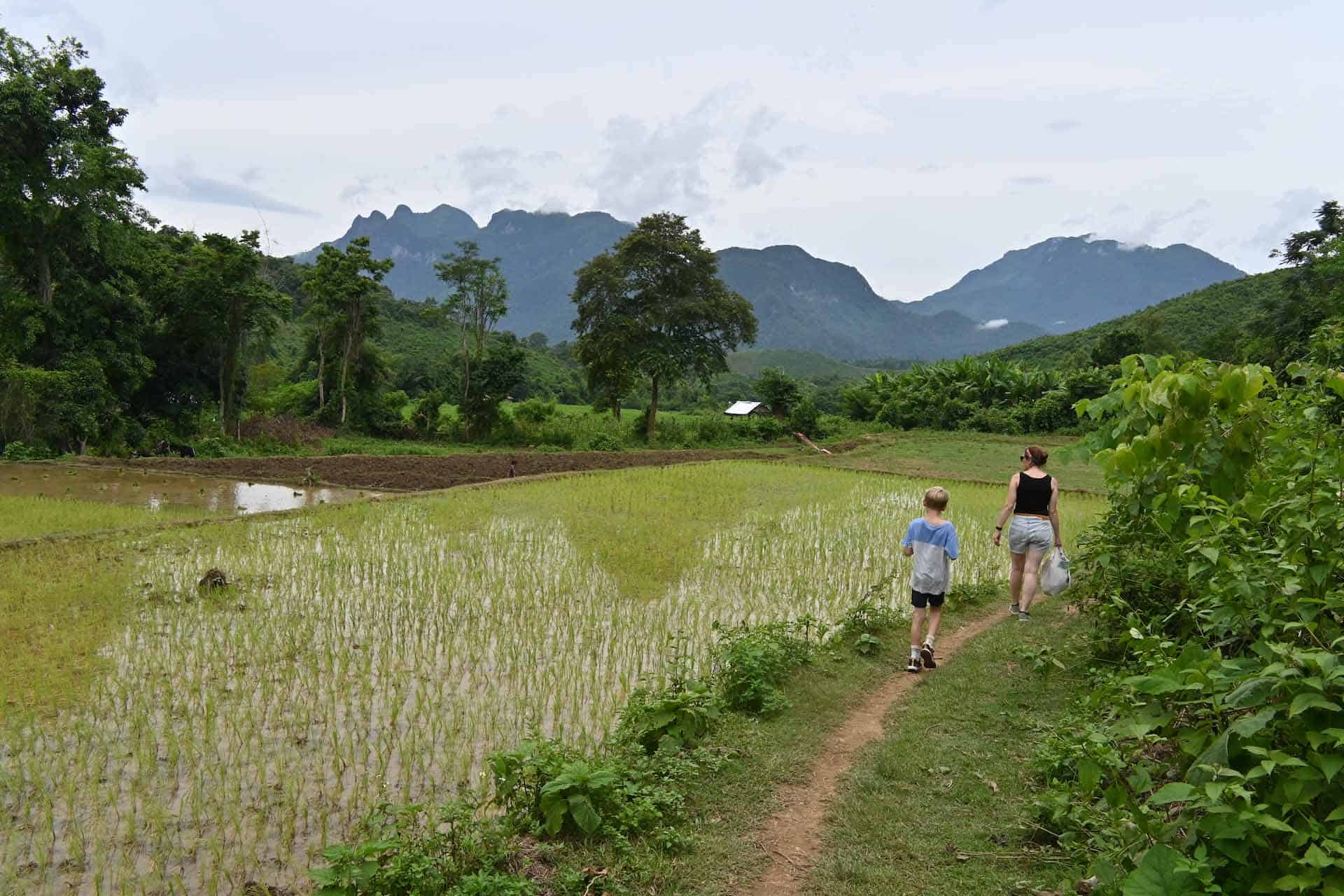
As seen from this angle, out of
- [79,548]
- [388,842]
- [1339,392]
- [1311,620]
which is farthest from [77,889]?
[79,548]

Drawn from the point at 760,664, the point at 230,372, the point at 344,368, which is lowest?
the point at 760,664

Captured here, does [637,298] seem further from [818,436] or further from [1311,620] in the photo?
[1311,620]

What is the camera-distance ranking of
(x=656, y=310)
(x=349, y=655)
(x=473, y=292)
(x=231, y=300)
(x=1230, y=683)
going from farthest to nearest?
(x=473, y=292) → (x=656, y=310) → (x=231, y=300) → (x=349, y=655) → (x=1230, y=683)

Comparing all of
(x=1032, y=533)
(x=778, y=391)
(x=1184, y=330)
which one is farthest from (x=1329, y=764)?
(x=1184, y=330)

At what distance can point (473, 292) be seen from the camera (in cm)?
2845

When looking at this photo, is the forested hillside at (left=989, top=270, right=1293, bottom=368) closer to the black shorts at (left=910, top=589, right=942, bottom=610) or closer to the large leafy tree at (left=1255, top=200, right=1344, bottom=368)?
the large leafy tree at (left=1255, top=200, right=1344, bottom=368)

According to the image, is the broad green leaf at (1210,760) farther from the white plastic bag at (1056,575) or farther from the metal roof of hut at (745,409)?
the metal roof of hut at (745,409)

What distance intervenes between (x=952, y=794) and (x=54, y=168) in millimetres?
21803

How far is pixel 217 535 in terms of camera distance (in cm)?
1055

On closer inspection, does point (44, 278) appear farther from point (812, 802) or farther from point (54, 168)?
point (812, 802)

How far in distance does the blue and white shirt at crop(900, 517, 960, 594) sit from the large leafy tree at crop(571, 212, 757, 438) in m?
19.8

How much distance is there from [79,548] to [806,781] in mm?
9527

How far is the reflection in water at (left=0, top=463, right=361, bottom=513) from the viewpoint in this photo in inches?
527

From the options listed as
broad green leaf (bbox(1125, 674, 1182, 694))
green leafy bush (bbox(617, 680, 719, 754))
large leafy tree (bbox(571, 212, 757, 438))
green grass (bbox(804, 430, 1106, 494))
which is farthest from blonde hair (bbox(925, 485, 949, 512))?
large leafy tree (bbox(571, 212, 757, 438))
